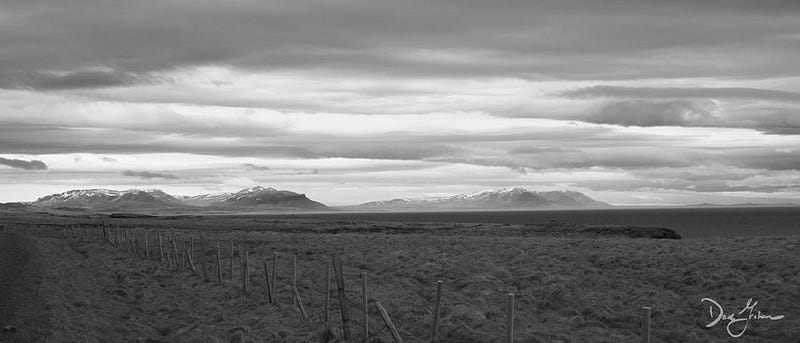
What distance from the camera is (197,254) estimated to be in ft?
154

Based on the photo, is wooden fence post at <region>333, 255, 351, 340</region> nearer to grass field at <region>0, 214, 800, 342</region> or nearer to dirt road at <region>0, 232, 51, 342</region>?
grass field at <region>0, 214, 800, 342</region>

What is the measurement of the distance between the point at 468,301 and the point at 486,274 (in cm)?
672

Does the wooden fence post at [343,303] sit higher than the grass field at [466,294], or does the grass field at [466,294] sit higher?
the wooden fence post at [343,303]

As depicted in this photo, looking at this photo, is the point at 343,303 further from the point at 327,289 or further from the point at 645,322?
the point at 645,322

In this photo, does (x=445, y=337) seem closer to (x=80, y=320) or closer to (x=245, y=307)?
(x=245, y=307)
